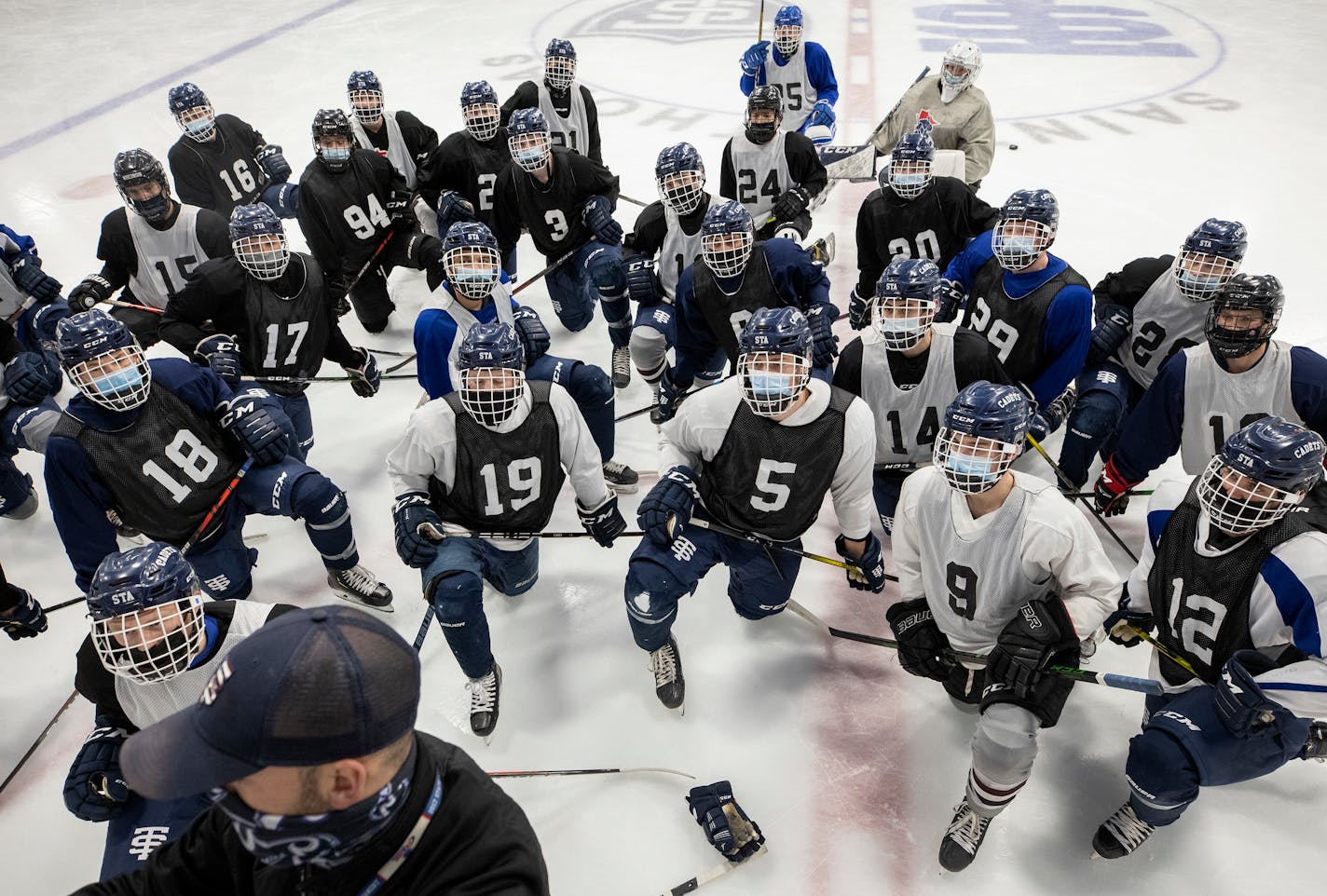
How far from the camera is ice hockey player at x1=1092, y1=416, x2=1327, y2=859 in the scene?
2.25 metres

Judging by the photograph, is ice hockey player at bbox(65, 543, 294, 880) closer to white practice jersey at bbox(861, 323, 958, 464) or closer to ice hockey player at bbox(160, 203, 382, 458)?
ice hockey player at bbox(160, 203, 382, 458)

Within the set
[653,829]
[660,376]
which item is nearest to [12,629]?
[653,829]

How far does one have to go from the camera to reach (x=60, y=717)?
10.7 ft

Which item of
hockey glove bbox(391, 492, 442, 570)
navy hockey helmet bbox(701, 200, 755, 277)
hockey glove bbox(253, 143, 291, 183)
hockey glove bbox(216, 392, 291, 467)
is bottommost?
hockey glove bbox(391, 492, 442, 570)

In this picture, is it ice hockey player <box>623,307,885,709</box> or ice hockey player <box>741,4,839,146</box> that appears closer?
ice hockey player <box>623,307,885,709</box>

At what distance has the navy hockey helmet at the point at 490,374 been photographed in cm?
287

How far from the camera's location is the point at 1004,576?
8.52ft

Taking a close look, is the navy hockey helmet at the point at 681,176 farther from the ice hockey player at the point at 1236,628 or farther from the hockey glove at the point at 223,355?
the ice hockey player at the point at 1236,628

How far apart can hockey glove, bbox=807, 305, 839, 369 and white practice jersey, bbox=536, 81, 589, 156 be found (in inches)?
117

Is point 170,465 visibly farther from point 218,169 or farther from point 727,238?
point 218,169

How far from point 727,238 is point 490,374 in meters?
1.45

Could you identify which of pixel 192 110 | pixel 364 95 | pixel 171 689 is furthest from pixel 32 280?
pixel 171 689

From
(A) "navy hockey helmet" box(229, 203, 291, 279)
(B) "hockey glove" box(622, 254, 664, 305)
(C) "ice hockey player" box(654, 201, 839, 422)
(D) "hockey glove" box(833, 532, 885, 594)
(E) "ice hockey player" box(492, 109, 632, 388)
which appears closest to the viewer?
(D) "hockey glove" box(833, 532, 885, 594)

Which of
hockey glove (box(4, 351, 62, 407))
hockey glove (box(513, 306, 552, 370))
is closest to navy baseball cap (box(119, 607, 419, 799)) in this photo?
hockey glove (box(513, 306, 552, 370))
